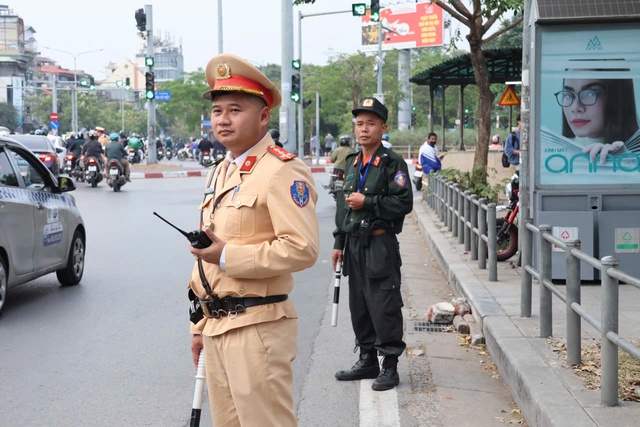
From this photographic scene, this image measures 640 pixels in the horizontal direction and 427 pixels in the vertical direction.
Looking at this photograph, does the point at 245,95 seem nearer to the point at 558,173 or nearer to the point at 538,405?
the point at 538,405

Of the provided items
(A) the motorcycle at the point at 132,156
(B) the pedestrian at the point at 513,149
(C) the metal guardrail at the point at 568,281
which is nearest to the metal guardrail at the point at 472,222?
(C) the metal guardrail at the point at 568,281

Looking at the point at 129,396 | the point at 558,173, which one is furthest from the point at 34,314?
the point at 558,173

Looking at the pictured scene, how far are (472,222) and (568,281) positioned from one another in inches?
203

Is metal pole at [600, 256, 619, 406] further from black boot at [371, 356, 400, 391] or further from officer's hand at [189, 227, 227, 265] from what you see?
officer's hand at [189, 227, 227, 265]

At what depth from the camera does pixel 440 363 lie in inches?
281

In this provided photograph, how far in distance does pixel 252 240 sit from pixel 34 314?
6.09 meters

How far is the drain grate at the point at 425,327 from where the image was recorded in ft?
27.6

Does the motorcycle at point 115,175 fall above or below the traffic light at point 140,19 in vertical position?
below

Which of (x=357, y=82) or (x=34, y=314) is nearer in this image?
(x=34, y=314)

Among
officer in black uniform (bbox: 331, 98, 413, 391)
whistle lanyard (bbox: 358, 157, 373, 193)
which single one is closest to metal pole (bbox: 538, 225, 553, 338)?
officer in black uniform (bbox: 331, 98, 413, 391)

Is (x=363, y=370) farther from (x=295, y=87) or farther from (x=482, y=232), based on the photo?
(x=295, y=87)

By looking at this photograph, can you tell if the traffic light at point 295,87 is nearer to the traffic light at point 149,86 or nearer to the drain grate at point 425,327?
the traffic light at point 149,86

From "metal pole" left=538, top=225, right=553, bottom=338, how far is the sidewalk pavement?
90 mm

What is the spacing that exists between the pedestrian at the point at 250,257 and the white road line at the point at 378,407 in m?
2.09
